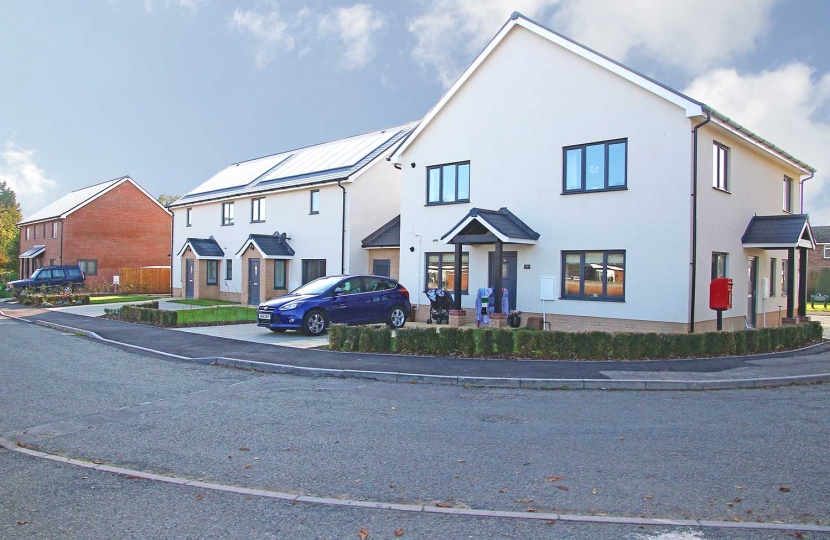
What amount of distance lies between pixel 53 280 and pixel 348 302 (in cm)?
2833

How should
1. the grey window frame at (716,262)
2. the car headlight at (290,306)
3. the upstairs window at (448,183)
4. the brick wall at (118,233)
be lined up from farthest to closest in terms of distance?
the brick wall at (118,233) → the upstairs window at (448,183) → the grey window frame at (716,262) → the car headlight at (290,306)

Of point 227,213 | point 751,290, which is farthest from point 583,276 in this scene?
point 227,213

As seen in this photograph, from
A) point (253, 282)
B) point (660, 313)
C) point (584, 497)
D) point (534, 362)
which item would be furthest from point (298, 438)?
point (253, 282)

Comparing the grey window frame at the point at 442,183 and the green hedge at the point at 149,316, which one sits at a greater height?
the grey window frame at the point at 442,183

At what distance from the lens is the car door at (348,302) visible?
681 inches

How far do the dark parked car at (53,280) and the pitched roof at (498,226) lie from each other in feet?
91.2

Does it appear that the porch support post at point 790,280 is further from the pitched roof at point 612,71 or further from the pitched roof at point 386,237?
the pitched roof at point 386,237

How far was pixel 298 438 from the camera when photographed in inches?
270

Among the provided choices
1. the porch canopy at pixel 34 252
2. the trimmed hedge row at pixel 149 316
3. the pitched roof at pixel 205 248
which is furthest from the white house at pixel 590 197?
the porch canopy at pixel 34 252

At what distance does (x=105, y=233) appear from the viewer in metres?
46.8

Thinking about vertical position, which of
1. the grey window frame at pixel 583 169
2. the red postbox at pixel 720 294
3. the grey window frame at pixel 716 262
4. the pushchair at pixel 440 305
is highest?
the grey window frame at pixel 583 169

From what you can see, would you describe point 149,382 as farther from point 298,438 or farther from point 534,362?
point 534,362

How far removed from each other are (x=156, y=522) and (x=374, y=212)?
2192 centimetres

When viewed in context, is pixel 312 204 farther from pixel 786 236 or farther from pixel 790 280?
pixel 790 280
